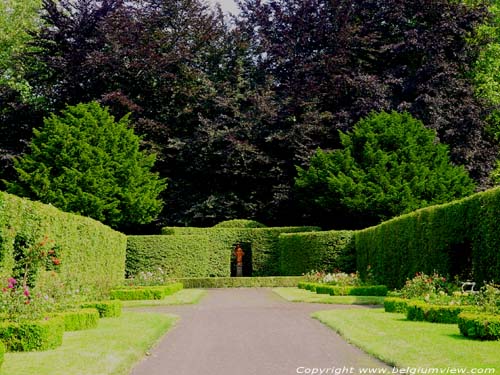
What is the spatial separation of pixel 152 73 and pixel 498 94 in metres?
21.7

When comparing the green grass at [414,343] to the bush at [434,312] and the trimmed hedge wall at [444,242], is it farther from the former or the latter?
the trimmed hedge wall at [444,242]

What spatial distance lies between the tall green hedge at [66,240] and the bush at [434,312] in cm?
873

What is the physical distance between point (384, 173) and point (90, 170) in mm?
15997

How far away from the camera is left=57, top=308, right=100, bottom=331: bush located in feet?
44.0

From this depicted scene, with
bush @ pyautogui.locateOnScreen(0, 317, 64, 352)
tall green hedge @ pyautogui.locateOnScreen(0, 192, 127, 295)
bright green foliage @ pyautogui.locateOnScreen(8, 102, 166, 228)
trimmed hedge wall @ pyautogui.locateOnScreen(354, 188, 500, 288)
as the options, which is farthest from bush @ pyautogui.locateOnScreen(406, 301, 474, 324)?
bright green foliage @ pyautogui.locateOnScreen(8, 102, 166, 228)

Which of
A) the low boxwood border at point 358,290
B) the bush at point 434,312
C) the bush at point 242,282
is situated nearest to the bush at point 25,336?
the bush at point 434,312

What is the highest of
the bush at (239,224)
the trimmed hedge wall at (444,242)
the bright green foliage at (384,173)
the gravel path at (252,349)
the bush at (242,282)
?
the bright green foliage at (384,173)

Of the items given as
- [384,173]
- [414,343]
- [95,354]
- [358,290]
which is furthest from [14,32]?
[414,343]

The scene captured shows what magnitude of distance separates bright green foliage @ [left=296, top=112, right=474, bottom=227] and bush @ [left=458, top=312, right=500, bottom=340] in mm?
24795

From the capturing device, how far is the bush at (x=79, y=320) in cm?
1341

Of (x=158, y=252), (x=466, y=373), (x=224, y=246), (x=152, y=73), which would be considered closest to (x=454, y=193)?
(x=224, y=246)

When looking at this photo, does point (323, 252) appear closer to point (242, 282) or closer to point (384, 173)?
point (242, 282)

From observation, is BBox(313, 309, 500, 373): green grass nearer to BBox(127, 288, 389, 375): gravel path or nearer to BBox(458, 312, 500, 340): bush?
BBox(458, 312, 500, 340): bush

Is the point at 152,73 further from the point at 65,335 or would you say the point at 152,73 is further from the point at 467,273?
the point at 65,335
